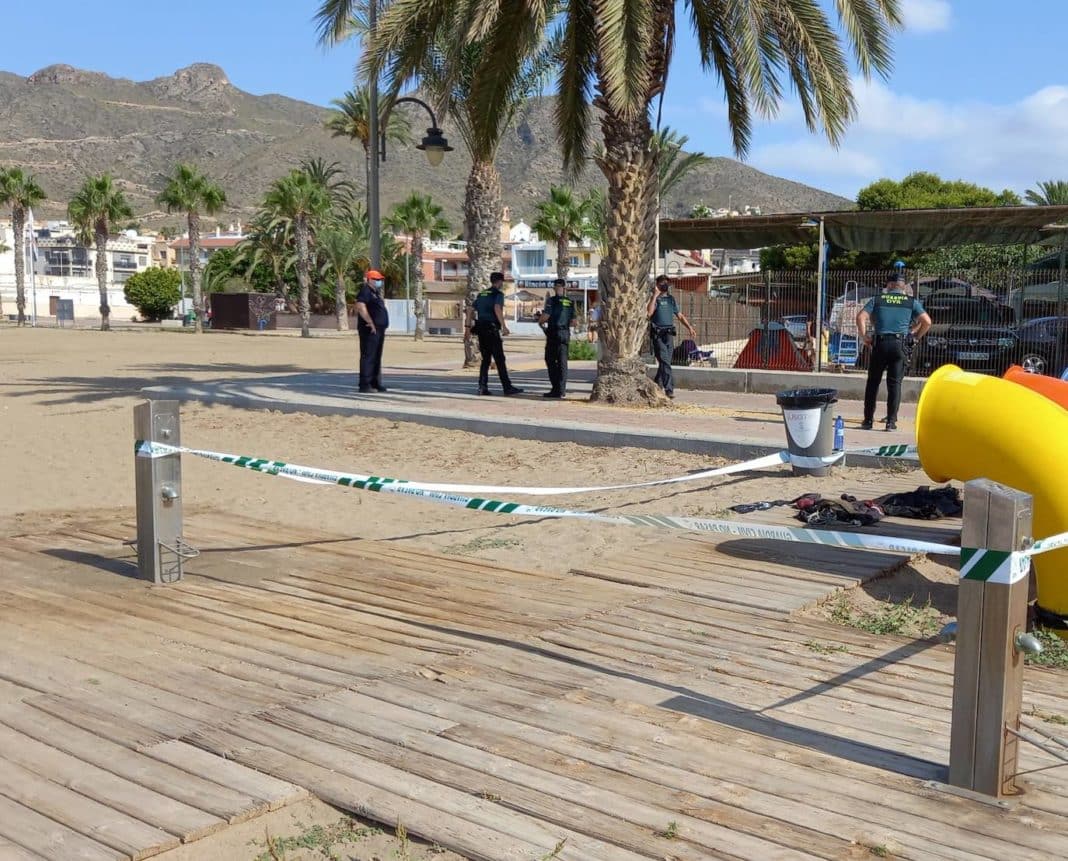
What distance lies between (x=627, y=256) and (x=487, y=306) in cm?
218

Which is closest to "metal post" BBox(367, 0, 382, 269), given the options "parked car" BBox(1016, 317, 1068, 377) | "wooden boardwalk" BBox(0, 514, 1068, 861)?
"parked car" BBox(1016, 317, 1068, 377)

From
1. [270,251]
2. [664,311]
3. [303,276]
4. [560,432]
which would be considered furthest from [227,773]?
[270,251]

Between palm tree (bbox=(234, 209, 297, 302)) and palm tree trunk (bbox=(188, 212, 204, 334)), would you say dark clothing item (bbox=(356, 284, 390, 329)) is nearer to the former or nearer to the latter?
palm tree trunk (bbox=(188, 212, 204, 334))

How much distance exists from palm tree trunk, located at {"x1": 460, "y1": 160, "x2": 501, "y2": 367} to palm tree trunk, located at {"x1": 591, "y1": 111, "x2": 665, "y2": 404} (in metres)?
8.36

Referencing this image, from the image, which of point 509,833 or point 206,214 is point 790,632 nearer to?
point 509,833

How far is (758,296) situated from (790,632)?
15229 mm

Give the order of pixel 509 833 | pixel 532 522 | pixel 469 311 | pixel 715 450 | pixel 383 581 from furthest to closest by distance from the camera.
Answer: pixel 469 311 < pixel 715 450 < pixel 532 522 < pixel 383 581 < pixel 509 833

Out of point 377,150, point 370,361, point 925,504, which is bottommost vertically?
point 925,504

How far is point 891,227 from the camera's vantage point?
18.5m

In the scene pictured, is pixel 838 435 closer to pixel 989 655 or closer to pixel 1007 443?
pixel 1007 443

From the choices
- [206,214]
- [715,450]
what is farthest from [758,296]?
[206,214]

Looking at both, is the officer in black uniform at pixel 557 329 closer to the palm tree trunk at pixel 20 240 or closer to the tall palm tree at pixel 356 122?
the tall palm tree at pixel 356 122

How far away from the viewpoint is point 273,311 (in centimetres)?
6562

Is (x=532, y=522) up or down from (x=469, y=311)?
down
